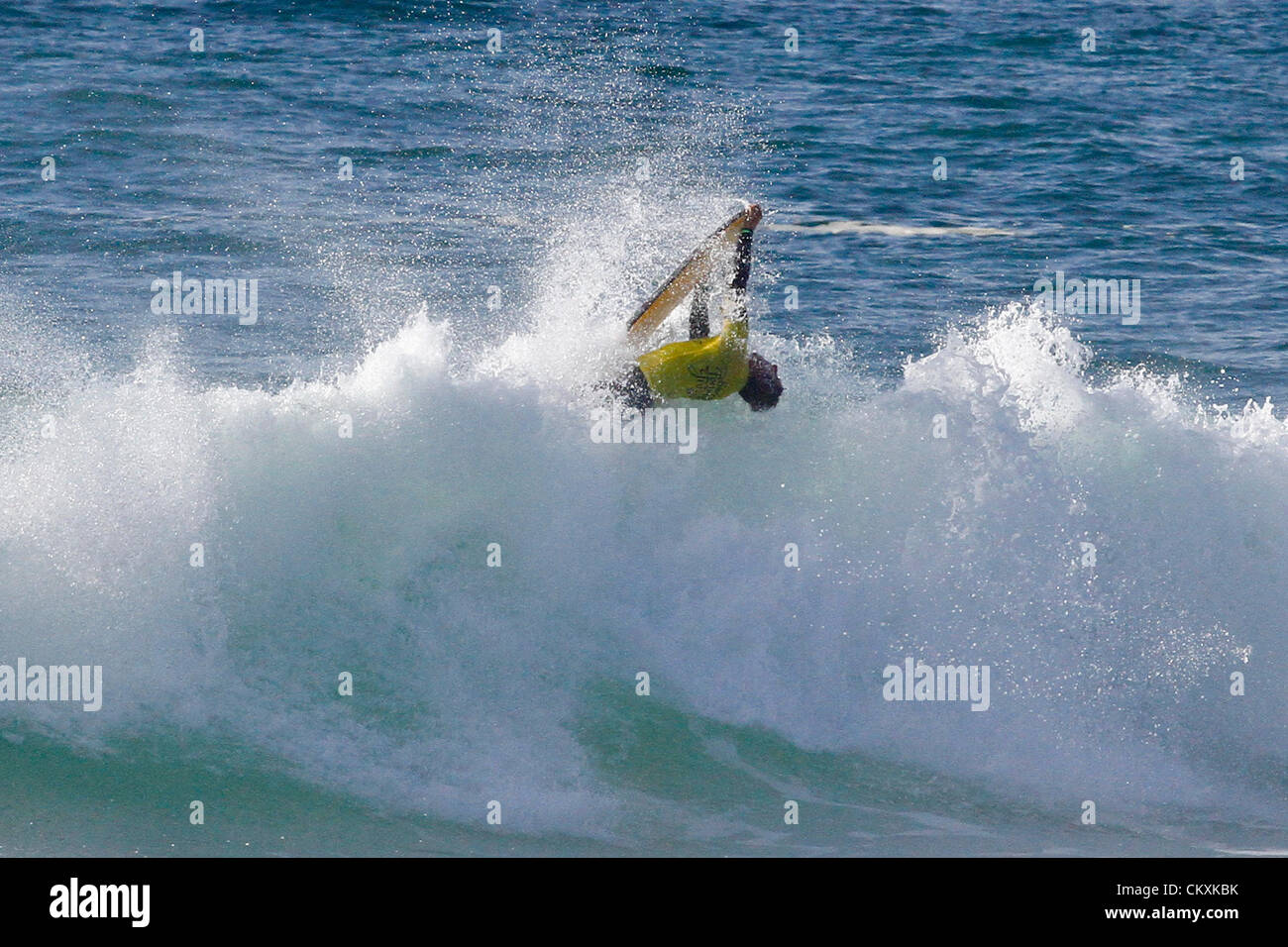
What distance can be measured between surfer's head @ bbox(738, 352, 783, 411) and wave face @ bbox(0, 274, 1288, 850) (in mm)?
581

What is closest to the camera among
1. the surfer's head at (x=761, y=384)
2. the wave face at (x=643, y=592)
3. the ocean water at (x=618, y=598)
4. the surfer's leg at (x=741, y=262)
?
the ocean water at (x=618, y=598)

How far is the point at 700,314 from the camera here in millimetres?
10344

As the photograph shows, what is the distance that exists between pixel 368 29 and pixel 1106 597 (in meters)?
17.0

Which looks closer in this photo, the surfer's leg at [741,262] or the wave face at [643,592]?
the wave face at [643,592]

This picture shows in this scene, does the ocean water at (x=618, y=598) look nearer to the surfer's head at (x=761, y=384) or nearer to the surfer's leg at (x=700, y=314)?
the surfer's head at (x=761, y=384)

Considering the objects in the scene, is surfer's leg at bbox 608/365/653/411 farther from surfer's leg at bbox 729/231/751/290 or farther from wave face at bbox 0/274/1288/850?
surfer's leg at bbox 729/231/751/290

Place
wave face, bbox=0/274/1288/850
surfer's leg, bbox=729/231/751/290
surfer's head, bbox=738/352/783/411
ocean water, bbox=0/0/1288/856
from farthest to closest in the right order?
surfer's head, bbox=738/352/783/411 → surfer's leg, bbox=729/231/751/290 → wave face, bbox=0/274/1288/850 → ocean water, bbox=0/0/1288/856

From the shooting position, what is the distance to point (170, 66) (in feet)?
71.6

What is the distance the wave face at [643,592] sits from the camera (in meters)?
10.1

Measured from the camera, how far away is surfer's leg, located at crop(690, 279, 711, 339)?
34.0ft

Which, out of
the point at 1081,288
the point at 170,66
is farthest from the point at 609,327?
the point at 170,66

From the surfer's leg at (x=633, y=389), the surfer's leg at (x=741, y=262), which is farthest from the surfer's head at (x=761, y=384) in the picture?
the surfer's leg at (x=633, y=389)

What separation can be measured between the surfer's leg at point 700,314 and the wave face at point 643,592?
101 cm

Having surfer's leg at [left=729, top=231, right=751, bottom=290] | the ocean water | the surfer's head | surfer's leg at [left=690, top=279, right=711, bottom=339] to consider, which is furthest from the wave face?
surfer's leg at [left=729, top=231, right=751, bottom=290]
